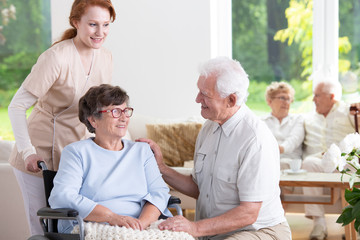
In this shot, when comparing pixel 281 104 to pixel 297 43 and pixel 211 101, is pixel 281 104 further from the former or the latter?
pixel 211 101

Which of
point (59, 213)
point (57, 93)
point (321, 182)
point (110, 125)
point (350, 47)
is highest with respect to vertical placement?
point (350, 47)

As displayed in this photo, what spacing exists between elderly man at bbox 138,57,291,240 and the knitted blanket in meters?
0.05

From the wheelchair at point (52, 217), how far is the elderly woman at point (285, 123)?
9.85 feet

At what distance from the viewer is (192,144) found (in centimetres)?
517

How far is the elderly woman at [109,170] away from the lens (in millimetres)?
2350

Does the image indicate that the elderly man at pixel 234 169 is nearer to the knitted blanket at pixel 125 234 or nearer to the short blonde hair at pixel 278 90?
the knitted blanket at pixel 125 234

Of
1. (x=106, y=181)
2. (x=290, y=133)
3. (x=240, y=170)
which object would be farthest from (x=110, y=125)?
(x=290, y=133)

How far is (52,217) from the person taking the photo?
2217 millimetres

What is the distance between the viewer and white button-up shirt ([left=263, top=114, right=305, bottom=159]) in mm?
5312

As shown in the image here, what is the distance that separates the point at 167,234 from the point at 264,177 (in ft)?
1.50

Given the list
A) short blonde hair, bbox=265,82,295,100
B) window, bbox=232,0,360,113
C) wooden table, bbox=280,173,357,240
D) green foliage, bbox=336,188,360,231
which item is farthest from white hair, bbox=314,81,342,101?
green foliage, bbox=336,188,360,231

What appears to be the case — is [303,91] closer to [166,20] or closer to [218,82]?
[166,20]

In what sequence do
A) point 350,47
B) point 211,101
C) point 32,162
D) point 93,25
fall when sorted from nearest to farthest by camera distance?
point 211,101, point 32,162, point 93,25, point 350,47

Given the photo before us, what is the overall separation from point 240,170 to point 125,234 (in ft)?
1.73
